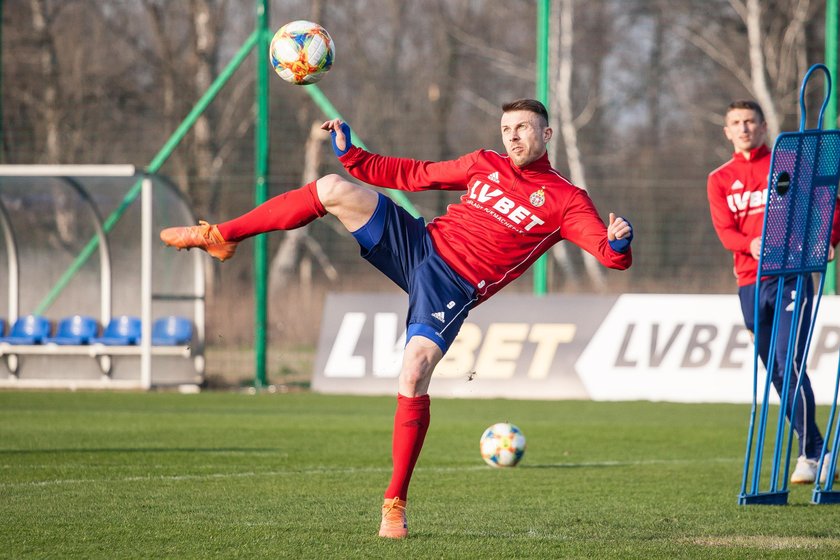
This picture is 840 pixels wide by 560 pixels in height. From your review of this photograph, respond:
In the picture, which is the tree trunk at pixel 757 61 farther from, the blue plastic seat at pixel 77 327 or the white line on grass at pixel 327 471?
the white line on grass at pixel 327 471

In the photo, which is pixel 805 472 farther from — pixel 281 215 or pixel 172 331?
pixel 172 331

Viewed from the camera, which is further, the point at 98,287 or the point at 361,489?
the point at 98,287

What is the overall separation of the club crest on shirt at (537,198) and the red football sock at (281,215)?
Result: 1135 millimetres

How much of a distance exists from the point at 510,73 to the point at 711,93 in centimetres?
391

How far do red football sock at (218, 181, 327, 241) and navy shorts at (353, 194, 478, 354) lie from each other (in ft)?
0.98

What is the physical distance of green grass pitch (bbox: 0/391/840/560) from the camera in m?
6.05

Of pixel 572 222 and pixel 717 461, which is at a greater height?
pixel 572 222

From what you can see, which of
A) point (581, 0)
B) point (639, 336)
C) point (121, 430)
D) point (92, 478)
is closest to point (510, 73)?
point (581, 0)

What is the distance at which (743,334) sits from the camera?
591 inches

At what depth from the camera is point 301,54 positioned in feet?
23.9

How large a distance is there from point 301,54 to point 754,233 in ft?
12.0

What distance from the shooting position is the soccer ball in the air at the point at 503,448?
9242 mm

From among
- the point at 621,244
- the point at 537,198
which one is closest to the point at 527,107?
the point at 537,198

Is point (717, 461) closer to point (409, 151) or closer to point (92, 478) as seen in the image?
point (92, 478)
